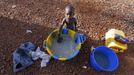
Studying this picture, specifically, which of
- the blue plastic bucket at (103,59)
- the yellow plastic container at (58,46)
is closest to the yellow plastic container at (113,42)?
the blue plastic bucket at (103,59)

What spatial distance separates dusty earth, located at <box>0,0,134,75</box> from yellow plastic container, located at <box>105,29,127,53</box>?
0.12 m

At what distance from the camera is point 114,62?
3.12 meters

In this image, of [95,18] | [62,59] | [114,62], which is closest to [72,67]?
[62,59]

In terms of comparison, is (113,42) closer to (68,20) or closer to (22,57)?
(68,20)

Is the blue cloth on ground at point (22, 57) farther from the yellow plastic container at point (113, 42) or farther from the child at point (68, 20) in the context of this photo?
the yellow plastic container at point (113, 42)

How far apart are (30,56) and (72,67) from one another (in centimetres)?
52

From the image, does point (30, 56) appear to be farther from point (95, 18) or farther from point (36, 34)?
point (95, 18)

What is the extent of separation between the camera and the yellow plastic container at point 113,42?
126 inches

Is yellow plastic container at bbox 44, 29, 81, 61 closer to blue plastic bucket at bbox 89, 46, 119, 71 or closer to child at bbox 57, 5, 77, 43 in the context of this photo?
child at bbox 57, 5, 77, 43

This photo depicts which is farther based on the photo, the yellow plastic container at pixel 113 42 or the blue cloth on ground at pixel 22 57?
the yellow plastic container at pixel 113 42

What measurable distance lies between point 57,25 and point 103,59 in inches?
31.8

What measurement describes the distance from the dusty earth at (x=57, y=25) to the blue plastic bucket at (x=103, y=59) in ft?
0.29

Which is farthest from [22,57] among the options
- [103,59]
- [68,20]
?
[103,59]

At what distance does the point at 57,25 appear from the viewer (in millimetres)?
3557
